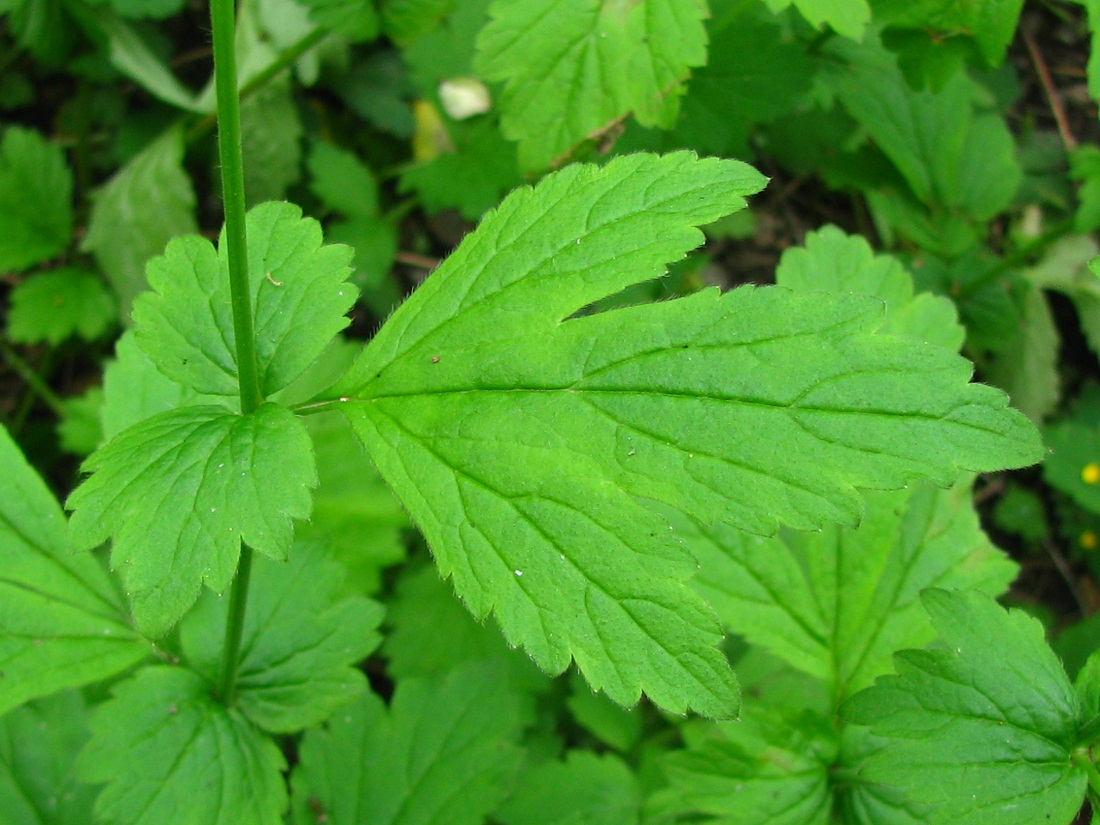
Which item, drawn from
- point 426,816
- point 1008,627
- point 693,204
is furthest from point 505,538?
point 426,816

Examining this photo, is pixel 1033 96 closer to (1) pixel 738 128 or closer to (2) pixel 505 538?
(1) pixel 738 128

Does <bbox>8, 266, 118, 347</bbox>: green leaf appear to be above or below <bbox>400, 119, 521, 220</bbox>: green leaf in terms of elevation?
above

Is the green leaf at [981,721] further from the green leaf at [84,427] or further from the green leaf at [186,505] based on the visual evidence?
the green leaf at [84,427]

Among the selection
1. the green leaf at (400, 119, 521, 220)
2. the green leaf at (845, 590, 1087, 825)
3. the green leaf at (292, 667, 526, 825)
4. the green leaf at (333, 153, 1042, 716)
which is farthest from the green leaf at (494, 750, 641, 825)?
the green leaf at (400, 119, 521, 220)

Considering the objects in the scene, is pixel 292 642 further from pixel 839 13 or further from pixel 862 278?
pixel 839 13

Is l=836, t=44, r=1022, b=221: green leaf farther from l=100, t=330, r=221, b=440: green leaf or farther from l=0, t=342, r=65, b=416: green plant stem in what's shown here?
l=0, t=342, r=65, b=416: green plant stem

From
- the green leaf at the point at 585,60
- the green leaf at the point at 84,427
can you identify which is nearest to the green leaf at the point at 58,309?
the green leaf at the point at 84,427
